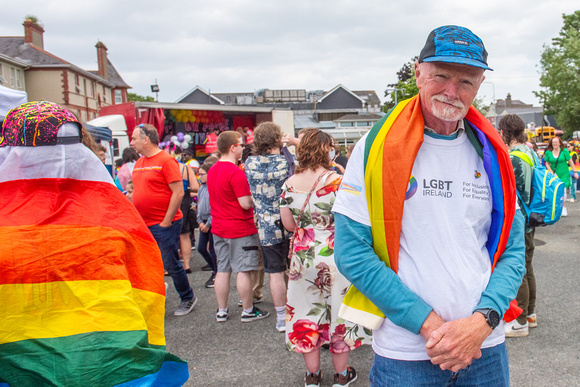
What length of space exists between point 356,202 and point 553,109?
143 ft

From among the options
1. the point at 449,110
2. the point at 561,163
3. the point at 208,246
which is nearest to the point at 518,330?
the point at 449,110

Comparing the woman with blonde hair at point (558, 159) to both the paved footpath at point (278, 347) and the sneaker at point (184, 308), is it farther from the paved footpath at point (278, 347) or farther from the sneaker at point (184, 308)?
the sneaker at point (184, 308)

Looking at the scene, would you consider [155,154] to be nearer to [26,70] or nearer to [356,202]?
[356,202]

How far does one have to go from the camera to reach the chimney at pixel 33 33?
133ft

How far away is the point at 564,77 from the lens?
3494 cm

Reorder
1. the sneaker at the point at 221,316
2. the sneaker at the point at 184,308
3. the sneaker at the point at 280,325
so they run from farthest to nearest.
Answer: the sneaker at the point at 184,308
the sneaker at the point at 221,316
the sneaker at the point at 280,325

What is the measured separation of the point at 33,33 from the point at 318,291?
45959 millimetres

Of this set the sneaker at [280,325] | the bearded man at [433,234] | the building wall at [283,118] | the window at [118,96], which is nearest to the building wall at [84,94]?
the window at [118,96]

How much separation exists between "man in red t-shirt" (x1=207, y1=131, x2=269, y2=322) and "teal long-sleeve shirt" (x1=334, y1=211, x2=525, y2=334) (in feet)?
10.4

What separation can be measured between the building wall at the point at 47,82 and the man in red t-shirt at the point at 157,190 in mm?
37587

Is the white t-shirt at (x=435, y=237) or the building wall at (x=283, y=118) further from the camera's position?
the building wall at (x=283, y=118)

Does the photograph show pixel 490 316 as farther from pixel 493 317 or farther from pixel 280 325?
pixel 280 325

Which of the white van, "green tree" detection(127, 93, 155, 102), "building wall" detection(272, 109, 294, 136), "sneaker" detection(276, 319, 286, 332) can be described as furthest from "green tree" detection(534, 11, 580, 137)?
"green tree" detection(127, 93, 155, 102)

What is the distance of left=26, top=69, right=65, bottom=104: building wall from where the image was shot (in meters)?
37.9
